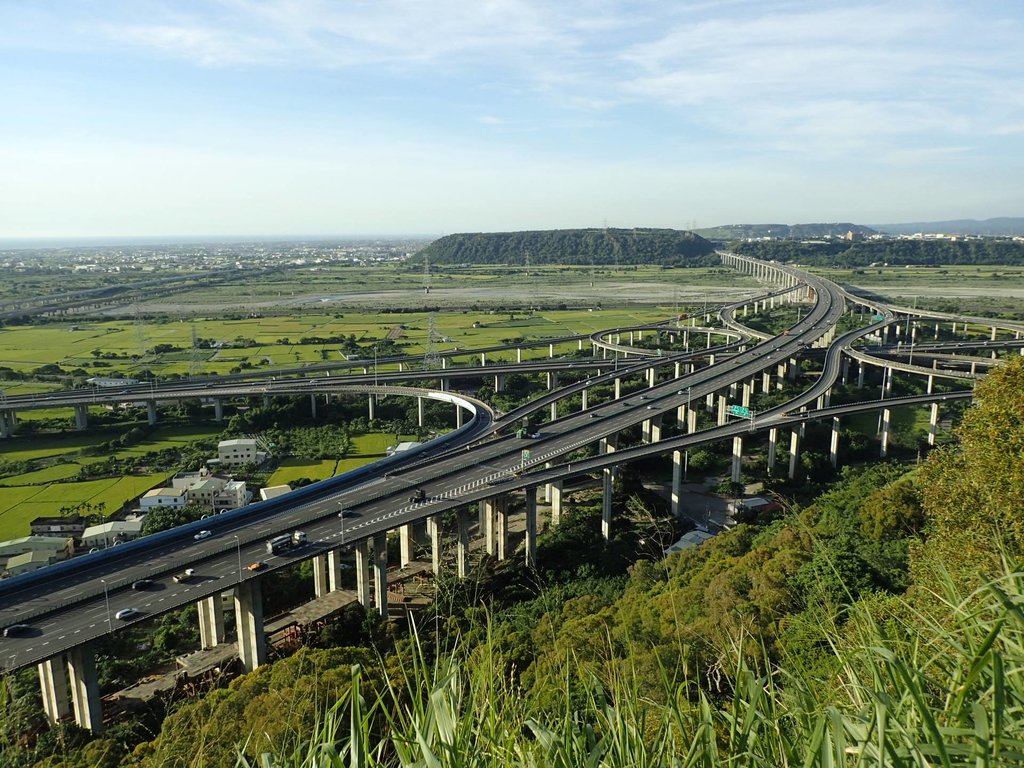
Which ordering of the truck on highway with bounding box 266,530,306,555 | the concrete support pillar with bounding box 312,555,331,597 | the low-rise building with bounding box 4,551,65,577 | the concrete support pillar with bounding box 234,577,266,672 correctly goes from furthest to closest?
the concrete support pillar with bounding box 312,555,331,597, the low-rise building with bounding box 4,551,65,577, the truck on highway with bounding box 266,530,306,555, the concrete support pillar with bounding box 234,577,266,672

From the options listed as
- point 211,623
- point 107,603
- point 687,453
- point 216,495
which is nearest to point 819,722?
point 107,603

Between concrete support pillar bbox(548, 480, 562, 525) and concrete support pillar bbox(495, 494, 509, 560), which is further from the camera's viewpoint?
concrete support pillar bbox(548, 480, 562, 525)

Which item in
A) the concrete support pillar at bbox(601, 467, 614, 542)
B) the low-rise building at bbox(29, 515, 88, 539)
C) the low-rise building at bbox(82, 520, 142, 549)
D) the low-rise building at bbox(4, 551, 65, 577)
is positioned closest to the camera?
the low-rise building at bbox(4, 551, 65, 577)

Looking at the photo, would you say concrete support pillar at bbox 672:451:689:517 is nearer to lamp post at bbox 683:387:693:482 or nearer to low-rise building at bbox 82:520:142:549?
lamp post at bbox 683:387:693:482

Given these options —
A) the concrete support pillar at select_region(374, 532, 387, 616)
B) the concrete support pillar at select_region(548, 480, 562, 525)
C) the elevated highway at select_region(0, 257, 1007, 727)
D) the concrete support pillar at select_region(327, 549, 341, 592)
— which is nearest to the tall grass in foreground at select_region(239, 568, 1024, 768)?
the elevated highway at select_region(0, 257, 1007, 727)

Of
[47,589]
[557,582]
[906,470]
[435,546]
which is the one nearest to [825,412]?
[906,470]

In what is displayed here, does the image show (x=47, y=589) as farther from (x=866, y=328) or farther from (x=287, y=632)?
(x=866, y=328)

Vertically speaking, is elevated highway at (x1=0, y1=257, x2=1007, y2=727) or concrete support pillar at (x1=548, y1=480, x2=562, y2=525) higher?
elevated highway at (x1=0, y1=257, x2=1007, y2=727)
